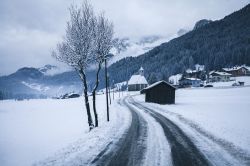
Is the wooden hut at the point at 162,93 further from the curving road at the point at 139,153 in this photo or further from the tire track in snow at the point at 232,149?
the curving road at the point at 139,153

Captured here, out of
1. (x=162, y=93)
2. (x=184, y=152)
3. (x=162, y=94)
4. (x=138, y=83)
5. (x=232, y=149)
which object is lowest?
(x=232, y=149)

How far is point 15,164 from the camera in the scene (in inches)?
493

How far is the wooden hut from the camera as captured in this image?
54.3 m

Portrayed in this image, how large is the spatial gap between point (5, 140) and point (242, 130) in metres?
21.3

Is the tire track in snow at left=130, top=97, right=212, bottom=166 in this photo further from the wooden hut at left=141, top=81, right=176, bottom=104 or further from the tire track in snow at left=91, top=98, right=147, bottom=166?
the wooden hut at left=141, top=81, right=176, bottom=104

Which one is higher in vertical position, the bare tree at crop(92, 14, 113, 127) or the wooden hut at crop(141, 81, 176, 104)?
the bare tree at crop(92, 14, 113, 127)

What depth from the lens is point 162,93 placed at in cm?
5500

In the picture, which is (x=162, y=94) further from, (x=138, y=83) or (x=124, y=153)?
(x=138, y=83)

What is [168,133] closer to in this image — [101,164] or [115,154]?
[115,154]

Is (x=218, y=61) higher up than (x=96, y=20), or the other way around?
(x=218, y=61)

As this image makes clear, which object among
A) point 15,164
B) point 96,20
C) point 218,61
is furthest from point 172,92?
point 218,61

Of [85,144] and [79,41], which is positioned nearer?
[85,144]

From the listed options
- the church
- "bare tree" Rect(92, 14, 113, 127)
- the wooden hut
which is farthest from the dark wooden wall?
the church

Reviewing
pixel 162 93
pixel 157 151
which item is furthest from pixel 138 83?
pixel 157 151
